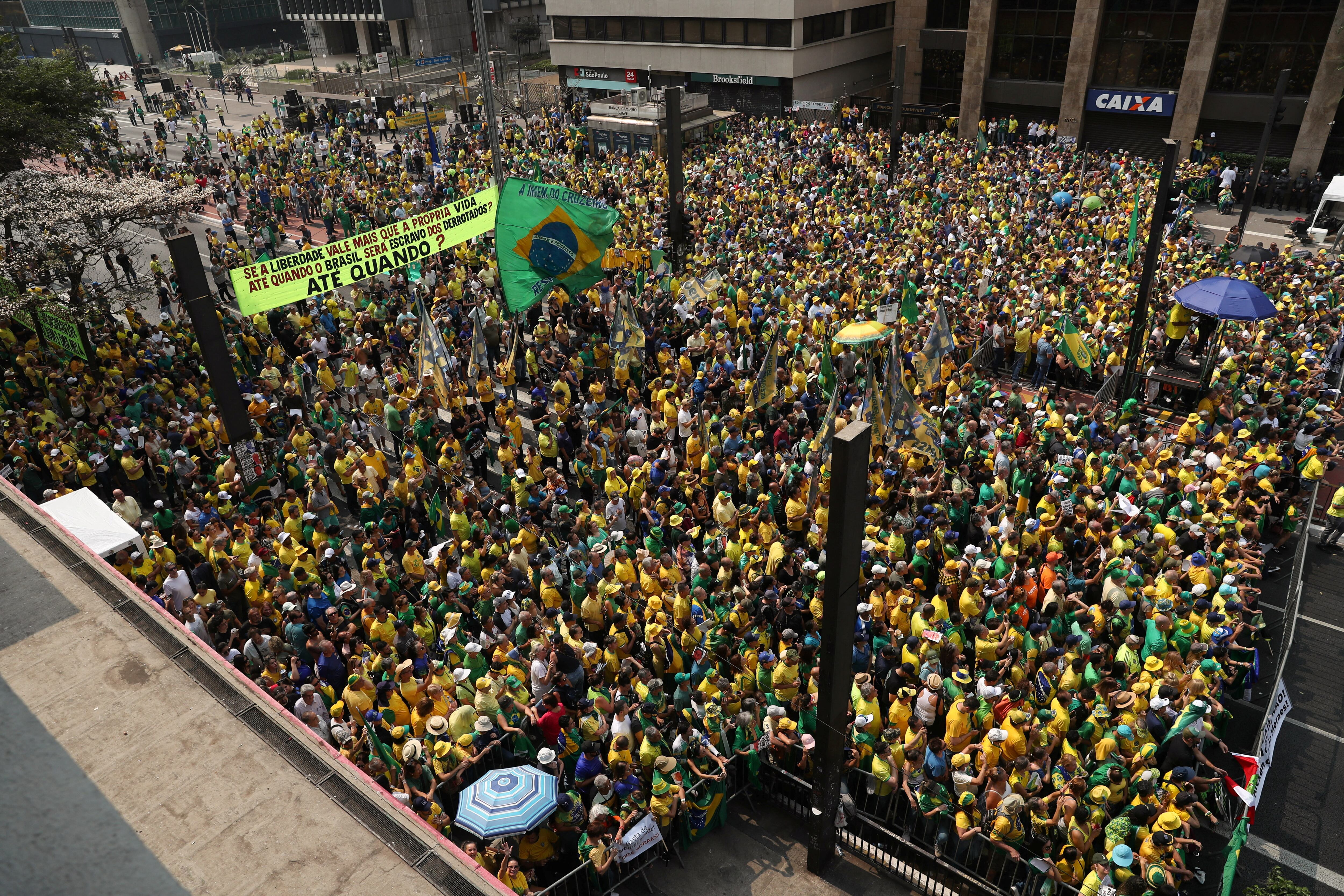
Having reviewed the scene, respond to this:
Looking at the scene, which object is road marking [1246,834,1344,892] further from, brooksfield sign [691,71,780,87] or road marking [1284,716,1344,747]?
brooksfield sign [691,71,780,87]

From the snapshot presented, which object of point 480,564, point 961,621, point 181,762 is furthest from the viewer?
point 480,564

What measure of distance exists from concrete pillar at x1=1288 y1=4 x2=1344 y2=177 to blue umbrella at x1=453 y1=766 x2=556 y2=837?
36.6m

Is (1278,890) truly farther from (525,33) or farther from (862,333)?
(525,33)

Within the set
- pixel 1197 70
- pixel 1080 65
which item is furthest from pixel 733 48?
pixel 1197 70

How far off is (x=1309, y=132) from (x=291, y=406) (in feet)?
118

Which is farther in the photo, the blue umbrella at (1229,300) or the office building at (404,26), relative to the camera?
the office building at (404,26)

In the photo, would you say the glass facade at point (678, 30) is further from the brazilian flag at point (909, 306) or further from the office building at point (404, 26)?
the brazilian flag at point (909, 306)

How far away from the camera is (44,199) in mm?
19891

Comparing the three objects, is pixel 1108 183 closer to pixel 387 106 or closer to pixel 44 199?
pixel 44 199

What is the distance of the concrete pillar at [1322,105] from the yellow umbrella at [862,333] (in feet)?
90.2

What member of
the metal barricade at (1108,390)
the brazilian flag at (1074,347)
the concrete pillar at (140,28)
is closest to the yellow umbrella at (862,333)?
the brazilian flag at (1074,347)

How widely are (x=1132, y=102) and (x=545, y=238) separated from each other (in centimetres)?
3026

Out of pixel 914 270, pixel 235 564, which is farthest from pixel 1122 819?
pixel 914 270

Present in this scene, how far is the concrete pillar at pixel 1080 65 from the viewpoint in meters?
35.7
